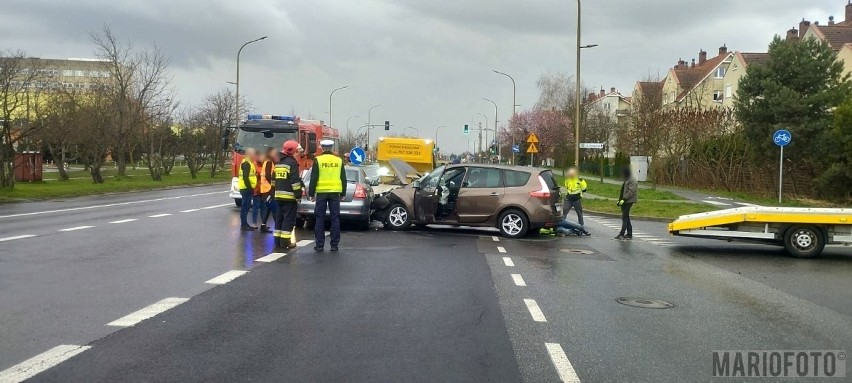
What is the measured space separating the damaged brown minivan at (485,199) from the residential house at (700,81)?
45259mm

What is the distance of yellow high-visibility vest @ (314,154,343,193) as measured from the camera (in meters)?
11.6

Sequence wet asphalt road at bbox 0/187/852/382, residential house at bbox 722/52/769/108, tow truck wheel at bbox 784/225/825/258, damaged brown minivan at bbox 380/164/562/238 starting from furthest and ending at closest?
residential house at bbox 722/52/769/108 < damaged brown minivan at bbox 380/164/562/238 < tow truck wheel at bbox 784/225/825/258 < wet asphalt road at bbox 0/187/852/382

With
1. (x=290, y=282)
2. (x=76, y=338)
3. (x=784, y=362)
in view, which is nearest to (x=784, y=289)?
(x=784, y=362)

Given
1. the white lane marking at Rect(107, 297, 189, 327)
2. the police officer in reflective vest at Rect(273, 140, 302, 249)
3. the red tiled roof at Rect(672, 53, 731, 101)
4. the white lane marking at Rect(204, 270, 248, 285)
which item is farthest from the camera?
the red tiled roof at Rect(672, 53, 731, 101)

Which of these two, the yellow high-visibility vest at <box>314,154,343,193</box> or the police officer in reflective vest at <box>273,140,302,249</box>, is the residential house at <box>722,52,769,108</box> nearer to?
the yellow high-visibility vest at <box>314,154,343,193</box>

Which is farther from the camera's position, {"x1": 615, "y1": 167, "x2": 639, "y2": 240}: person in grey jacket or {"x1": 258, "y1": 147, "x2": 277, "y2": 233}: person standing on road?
{"x1": 615, "y1": 167, "x2": 639, "y2": 240}: person in grey jacket

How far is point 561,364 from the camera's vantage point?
17.9 feet

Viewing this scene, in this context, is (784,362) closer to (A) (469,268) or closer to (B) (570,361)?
(B) (570,361)

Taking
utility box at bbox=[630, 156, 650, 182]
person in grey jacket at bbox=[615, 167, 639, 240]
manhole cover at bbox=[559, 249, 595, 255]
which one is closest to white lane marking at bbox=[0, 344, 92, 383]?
manhole cover at bbox=[559, 249, 595, 255]

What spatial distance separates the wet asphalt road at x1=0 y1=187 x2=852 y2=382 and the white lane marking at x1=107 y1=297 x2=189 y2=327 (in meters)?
0.08

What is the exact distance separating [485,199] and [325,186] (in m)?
4.40

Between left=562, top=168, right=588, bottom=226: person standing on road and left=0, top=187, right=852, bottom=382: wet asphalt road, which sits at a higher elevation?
left=562, top=168, right=588, bottom=226: person standing on road

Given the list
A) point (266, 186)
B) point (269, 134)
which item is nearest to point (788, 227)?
point (266, 186)

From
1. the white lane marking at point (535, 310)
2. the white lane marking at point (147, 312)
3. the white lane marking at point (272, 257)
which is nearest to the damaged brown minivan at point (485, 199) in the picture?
the white lane marking at point (272, 257)
